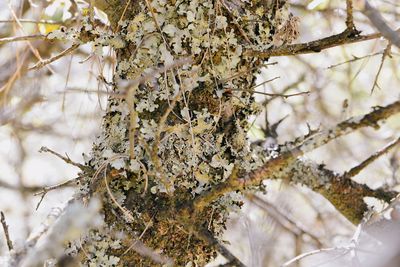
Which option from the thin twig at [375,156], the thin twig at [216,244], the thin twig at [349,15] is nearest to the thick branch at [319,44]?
the thin twig at [349,15]

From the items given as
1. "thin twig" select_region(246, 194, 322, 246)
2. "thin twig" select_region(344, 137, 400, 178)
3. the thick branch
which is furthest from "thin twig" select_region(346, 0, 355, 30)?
"thin twig" select_region(246, 194, 322, 246)

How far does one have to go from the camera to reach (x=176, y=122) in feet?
3.77

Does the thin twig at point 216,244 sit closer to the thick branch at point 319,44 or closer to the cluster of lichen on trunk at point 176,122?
the cluster of lichen on trunk at point 176,122

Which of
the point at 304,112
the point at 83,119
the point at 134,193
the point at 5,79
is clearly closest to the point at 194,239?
the point at 134,193

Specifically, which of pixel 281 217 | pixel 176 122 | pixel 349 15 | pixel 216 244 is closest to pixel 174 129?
pixel 176 122

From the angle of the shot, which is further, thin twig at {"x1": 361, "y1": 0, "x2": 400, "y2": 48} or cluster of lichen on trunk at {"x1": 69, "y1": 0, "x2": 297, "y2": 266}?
cluster of lichen on trunk at {"x1": 69, "y1": 0, "x2": 297, "y2": 266}

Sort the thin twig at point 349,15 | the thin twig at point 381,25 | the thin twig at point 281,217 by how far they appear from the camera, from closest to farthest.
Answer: the thin twig at point 381,25 < the thin twig at point 349,15 < the thin twig at point 281,217

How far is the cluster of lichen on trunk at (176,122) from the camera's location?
43.1 inches

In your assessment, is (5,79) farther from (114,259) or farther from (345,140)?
(345,140)


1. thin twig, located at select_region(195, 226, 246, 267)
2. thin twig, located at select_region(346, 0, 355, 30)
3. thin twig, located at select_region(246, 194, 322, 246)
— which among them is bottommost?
thin twig, located at select_region(195, 226, 246, 267)

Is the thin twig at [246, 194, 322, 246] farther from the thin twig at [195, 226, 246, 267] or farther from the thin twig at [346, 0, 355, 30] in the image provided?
the thin twig at [346, 0, 355, 30]

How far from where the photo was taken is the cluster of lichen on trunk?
1096 millimetres

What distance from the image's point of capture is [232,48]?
1216mm

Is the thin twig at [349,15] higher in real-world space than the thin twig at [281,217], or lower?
lower
